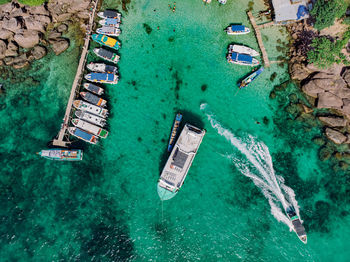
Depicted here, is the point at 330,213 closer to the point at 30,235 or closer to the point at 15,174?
the point at 30,235

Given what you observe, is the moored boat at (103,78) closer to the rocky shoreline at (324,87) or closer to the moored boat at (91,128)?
the moored boat at (91,128)

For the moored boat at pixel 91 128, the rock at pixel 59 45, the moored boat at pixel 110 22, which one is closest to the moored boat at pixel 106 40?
the moored boat at pixel 110 22

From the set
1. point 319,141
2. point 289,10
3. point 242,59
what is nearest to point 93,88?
point 242,59

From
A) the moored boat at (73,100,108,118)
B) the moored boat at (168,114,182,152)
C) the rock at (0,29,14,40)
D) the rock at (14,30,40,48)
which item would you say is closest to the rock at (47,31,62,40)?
the rock at (14,30,40,48)

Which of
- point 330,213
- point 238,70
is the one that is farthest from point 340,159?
point 238,70

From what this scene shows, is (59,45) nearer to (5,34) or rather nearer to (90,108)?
(5,34)

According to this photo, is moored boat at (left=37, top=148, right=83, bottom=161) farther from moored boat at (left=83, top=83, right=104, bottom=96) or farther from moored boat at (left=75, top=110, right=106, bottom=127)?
moored boat at (left=83, top=83, right=104, bottom=96)
